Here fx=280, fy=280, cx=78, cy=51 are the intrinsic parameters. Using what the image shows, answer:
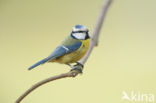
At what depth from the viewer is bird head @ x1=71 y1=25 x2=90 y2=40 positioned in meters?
0.48

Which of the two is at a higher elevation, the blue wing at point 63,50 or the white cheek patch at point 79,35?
the white cheek patch at point 79,35

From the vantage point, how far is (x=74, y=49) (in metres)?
0.50

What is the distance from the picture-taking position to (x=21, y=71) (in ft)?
2.04

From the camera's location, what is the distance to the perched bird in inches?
19.1

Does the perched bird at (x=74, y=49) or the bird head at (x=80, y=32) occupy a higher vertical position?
the bird head at (x=80, y=32)

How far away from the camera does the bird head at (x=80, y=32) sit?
0.48m

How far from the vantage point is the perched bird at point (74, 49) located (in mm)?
→ 484

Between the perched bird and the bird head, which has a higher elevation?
the bird head

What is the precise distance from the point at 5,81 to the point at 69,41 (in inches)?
9.9

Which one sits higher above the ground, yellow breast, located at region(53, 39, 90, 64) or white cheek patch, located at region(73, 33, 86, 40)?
white cheek patch, located at region(73, 33, 86, 40)

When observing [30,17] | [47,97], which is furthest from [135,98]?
[30,17]

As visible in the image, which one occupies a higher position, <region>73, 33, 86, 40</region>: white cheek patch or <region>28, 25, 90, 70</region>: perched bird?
<region>73, 33, 86, 40</region>: white cheek patch

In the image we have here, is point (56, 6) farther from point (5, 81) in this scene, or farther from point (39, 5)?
point (5, 81)

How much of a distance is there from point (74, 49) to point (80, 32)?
0.11 ft
